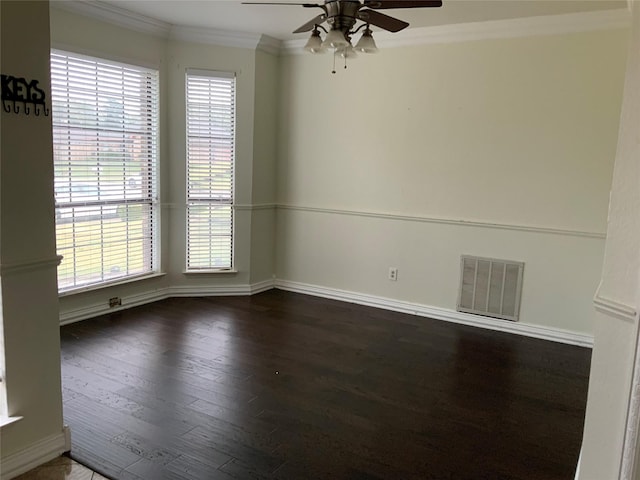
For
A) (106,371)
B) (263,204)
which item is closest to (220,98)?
(263,204)

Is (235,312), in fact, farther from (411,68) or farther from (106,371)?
(411,68)

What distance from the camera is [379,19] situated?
9.77 feet

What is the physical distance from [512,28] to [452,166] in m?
1.21

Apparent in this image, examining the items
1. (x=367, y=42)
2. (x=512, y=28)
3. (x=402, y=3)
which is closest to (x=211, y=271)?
(x=367, y=42)

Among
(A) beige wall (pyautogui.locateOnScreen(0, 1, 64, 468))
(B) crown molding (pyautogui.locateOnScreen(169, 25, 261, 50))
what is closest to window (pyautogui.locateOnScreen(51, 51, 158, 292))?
(B) crown molding (pyautogui.locateOnScreen(169, 25, 261, 50))

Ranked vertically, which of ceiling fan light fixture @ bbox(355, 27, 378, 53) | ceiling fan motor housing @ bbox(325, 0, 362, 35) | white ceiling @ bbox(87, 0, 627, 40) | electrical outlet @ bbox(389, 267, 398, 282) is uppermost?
white ceiling @ bbox(87, 0, 627, 40)

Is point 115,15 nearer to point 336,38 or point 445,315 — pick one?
Answer: point 336,38

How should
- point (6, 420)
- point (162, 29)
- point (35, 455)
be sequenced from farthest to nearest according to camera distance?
point (162, 29), point (35, 455), point (6, 420)

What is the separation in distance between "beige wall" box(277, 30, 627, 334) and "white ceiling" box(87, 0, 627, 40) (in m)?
0.29

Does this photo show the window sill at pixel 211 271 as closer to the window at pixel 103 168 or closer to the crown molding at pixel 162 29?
the window at pixel 103 168

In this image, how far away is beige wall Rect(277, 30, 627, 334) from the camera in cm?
404

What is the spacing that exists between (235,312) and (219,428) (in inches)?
81.3

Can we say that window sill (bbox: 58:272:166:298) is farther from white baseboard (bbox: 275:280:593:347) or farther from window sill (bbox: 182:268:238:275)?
white baseboard (bbox: 275:280:593:347)

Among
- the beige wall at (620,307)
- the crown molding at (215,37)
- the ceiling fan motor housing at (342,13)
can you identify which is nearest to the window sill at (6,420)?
the beige wall at (620,307)
